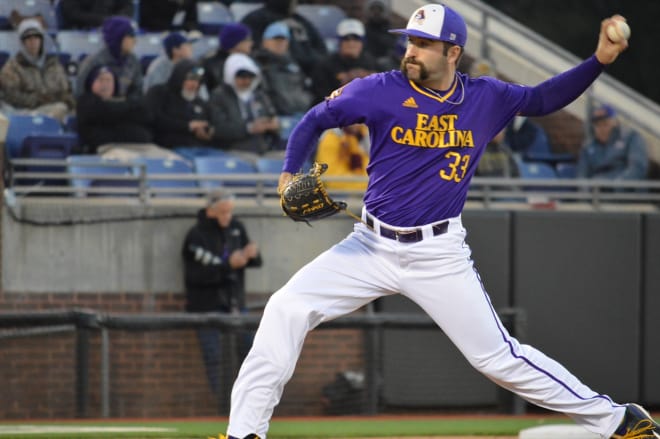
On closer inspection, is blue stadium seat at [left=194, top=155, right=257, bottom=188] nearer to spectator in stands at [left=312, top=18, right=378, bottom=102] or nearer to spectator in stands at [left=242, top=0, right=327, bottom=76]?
spectator in stands at [left=312, top=18, right=378, bottom=102]

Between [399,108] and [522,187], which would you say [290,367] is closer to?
[399,108]

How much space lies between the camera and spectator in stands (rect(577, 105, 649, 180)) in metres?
10.7


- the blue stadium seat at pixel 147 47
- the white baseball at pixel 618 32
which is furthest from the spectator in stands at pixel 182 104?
the white baseball at pixel 618 32

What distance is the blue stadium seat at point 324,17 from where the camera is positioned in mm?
12125

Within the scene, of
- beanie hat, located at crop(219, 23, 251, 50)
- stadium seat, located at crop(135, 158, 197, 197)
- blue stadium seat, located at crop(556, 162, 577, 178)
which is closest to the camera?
stadium seat, located at crop(135, 158, 197, 197)

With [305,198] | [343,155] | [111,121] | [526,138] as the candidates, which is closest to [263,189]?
[343,155]

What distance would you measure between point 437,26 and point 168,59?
18.2 ft

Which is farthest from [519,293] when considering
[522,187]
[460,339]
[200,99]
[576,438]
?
[460,339]

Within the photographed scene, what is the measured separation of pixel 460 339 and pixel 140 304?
5.03 metres

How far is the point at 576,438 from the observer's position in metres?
6.31

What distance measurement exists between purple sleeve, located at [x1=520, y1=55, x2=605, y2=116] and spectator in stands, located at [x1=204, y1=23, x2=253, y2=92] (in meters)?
5.43

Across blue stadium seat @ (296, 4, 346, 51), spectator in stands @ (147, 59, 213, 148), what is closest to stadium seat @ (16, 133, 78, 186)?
spectator in stands @ (147, 59, 213, 148)

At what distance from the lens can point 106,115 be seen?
969 centimetres

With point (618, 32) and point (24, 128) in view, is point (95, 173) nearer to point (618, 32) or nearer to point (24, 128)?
point (24, 128)
